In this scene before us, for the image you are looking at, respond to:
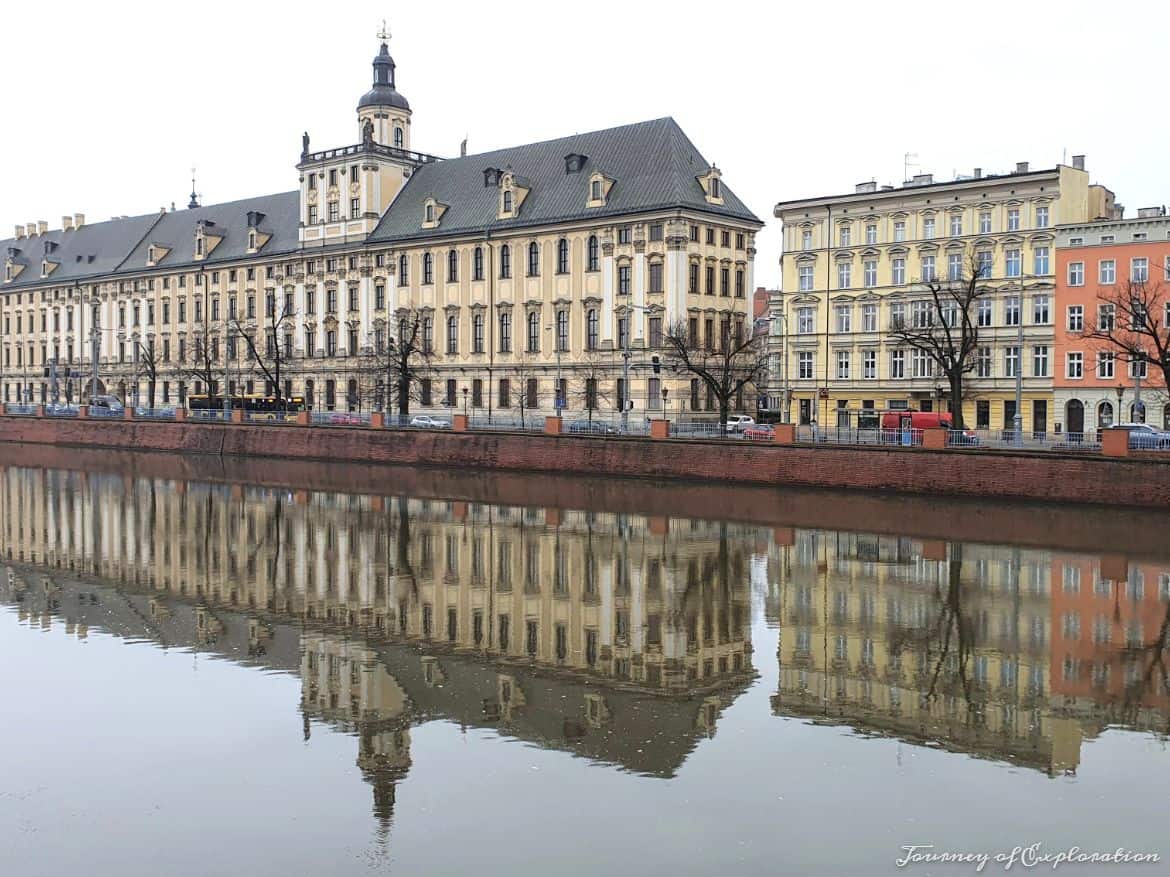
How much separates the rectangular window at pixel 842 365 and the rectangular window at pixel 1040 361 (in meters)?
9.86

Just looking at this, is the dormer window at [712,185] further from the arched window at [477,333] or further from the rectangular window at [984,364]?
the rectangular window at [984,364]

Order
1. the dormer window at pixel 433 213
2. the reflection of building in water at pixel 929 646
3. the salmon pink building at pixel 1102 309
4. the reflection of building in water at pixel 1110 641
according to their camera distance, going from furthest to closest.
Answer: the dormer window at pixel 433 213 < the salmon pink building at pixel 1102 309 < the reflection of building in water at pixel 1110 641 < the reflection of building in water at pixel 929 646

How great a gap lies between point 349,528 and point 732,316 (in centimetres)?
4088

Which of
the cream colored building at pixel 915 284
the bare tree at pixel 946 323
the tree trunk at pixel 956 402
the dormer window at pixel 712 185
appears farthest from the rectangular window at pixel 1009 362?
the dormer window at pixel 712 185

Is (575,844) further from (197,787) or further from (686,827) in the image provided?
(197,787)

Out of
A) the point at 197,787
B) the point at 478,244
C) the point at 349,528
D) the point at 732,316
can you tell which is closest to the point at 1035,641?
the point at 197,787

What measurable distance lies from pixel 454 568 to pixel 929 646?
13.1m

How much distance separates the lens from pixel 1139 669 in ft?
66.0

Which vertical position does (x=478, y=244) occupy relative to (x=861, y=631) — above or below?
above

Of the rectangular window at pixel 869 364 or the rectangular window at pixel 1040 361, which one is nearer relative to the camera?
the rectangular window at pixel 1040 361

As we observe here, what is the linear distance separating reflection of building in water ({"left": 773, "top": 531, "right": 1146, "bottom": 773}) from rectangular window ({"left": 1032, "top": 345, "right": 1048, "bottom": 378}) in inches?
1217

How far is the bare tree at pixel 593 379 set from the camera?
74.2 m

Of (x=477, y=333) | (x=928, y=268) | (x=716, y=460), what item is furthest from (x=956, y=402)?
(x=477, y=333)

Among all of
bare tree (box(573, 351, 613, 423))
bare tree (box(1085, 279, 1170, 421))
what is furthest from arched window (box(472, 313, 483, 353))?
bare tree (box(1085, 279, 1170, 421))
